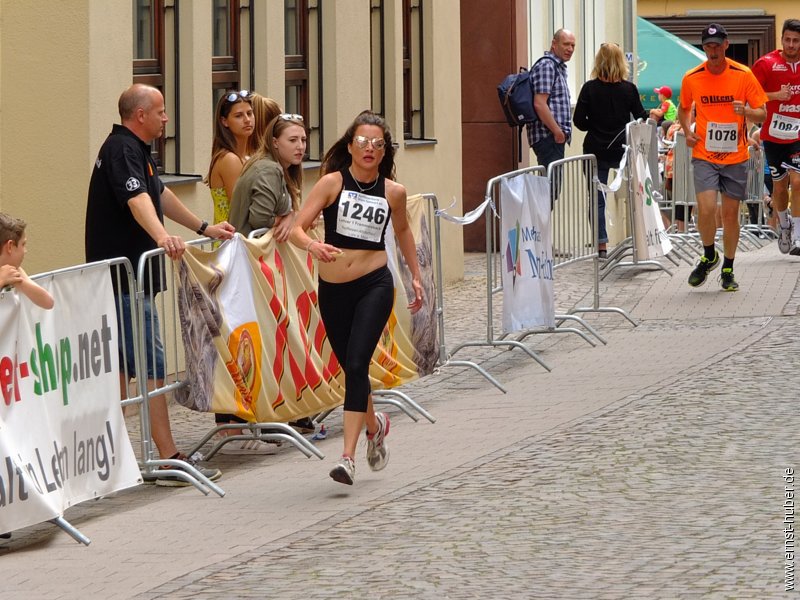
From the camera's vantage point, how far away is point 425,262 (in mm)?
12031

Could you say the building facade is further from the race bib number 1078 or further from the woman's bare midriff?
the race bib number 1078

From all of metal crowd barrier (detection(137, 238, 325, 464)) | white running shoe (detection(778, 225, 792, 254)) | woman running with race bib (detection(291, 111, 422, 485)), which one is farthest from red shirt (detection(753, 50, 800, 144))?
woman running with race bib (detection(291, 111, 422, 485))

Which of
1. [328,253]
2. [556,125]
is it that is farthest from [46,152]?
[556,125]

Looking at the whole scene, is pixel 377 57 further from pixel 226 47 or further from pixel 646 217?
pixel 226 47

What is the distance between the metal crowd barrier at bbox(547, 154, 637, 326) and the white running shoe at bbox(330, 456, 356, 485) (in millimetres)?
5726

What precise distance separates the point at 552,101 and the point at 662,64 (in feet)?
52.0

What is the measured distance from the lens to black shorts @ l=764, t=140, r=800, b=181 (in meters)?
17.5

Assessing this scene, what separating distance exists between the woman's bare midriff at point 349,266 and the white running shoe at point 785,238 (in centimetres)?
1004

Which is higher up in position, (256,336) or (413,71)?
(413,71)

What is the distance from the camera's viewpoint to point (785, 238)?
18797 mm

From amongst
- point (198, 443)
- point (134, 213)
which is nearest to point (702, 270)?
point (198, 443)

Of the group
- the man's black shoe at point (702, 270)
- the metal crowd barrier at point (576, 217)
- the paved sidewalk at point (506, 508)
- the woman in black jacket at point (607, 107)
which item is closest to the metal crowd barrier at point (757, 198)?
the woman in black jacket at point (607, 107)

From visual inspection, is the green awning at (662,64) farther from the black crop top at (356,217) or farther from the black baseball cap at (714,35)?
the black crop top at (356,217)

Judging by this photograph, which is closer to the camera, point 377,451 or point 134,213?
point 377,451
